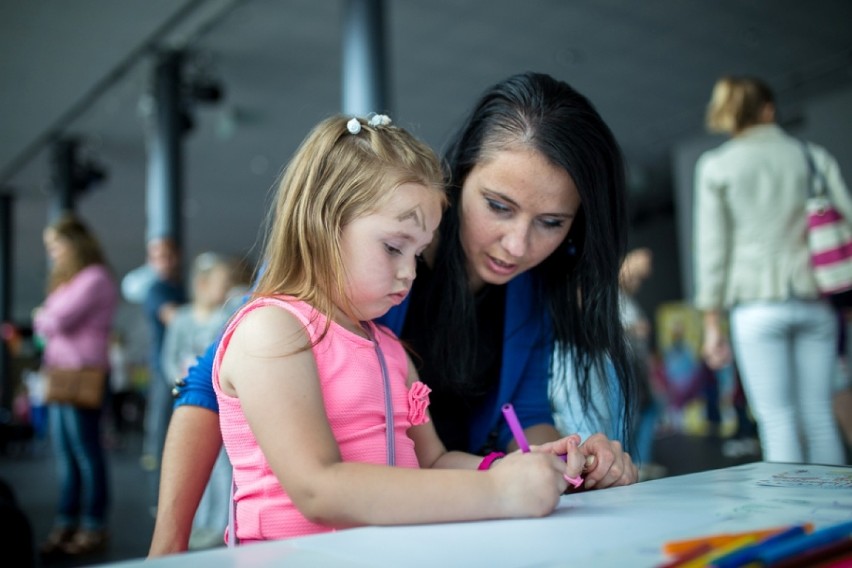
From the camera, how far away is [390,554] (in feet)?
1.70

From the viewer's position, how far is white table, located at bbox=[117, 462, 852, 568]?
494 mm

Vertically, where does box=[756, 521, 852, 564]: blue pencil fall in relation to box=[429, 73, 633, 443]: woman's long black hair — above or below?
below

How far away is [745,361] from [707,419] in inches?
224

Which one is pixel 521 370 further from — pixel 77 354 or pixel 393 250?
pixel 77 354

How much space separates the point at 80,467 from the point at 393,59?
14.0 ft

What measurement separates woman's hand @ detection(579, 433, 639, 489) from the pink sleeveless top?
Result: 0.24 meters

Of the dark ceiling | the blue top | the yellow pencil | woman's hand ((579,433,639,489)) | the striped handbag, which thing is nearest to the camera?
the yellow pencil

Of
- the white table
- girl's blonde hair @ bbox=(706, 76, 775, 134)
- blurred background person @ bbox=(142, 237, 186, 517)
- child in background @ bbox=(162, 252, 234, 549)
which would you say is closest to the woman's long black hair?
the white table

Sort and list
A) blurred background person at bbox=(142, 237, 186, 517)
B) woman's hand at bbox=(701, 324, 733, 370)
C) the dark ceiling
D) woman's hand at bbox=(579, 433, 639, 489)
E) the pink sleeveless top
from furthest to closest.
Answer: the dark ceiling
blurred background person at bbox=(142, 237, 186, 517)
woman's hand at bbox=(701, 324, 733, 370)
woman's hand at bbox=(579, 433, 639, 489)
the pink sleeveless top

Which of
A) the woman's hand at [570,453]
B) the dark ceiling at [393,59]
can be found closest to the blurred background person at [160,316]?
the dark ceiling at [393,59]

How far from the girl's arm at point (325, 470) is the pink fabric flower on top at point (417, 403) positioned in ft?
0.63

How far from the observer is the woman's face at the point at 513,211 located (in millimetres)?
1121

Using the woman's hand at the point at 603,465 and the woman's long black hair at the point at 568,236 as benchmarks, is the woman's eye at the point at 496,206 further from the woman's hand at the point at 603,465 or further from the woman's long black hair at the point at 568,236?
the woman's hand at the point at 603,465

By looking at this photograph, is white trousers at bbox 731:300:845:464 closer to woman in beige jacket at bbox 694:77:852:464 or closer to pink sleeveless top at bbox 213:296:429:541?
woman in beige jacket at bbox 694:77:852:464
